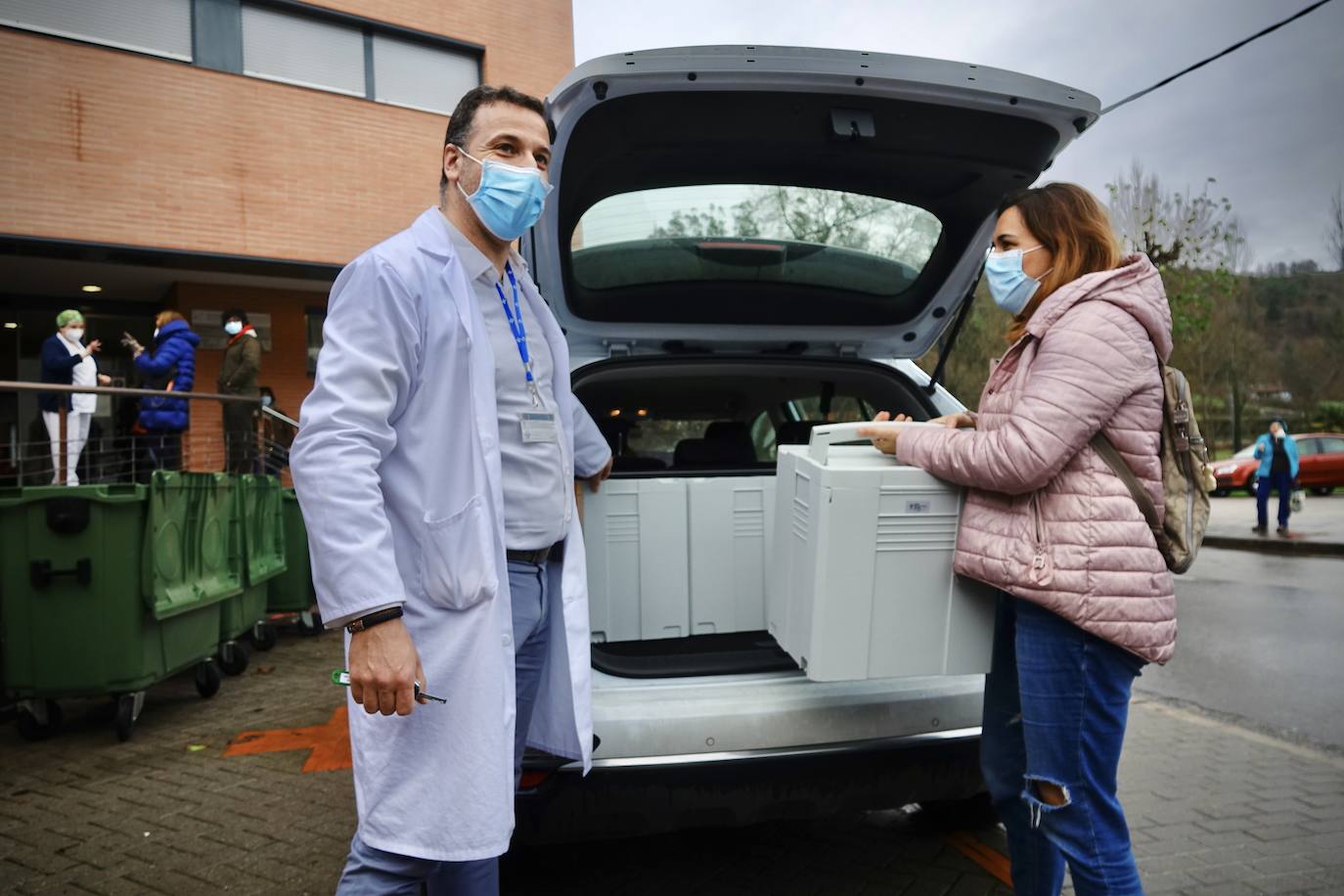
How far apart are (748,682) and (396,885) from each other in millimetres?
991

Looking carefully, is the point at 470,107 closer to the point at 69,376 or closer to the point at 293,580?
the point at 293,580

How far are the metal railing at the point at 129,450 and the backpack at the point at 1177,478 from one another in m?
3.60

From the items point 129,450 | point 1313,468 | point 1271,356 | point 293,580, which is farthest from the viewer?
point 1271,356

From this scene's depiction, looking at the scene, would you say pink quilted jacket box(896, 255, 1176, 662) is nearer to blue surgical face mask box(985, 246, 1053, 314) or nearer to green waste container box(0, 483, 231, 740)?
blue surgical face mask box(985, 246, 1053, 314)

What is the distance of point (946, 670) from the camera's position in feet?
7.16

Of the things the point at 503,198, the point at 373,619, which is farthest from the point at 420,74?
the point at 373,619

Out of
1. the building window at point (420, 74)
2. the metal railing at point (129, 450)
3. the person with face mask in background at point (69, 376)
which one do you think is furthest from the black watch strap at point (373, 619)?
the building window at point (420, 74)

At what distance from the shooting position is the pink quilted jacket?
5.92ft

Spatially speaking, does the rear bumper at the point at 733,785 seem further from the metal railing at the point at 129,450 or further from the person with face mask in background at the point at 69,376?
the person with face mask in background at the point at 69,376

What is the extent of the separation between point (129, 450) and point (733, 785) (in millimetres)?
4625

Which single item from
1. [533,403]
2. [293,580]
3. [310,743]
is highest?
[533,403]

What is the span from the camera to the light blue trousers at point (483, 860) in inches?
65.6

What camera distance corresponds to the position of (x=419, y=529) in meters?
1.68

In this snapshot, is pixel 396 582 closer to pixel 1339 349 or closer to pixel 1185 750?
pixel 1185 750
